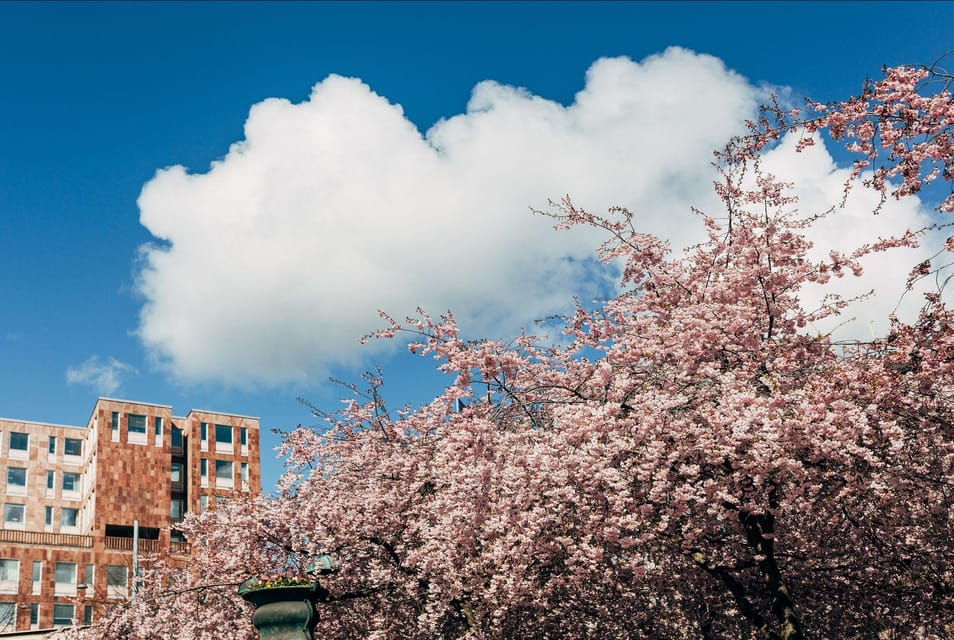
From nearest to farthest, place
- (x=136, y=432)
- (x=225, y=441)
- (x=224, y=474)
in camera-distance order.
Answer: (x=136, y=432) → (x=224, y=474) → (x=225, y=441)

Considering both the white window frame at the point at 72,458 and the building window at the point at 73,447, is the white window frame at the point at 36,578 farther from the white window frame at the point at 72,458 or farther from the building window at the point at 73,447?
the building window at the point at 73,447

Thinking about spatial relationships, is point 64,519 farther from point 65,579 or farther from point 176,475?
point 65,579

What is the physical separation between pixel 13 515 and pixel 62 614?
42.4 feet

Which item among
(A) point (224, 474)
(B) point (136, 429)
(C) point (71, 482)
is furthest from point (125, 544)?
(C) point (71, 482)

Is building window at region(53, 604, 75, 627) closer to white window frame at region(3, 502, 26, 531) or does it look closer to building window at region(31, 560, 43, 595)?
building window at region(31, 560, 43, 595)

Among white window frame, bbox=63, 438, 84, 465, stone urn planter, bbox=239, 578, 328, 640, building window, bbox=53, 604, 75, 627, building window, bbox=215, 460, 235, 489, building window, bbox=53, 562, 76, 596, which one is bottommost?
stone urn planter, bbox=239, 578, 328, 640

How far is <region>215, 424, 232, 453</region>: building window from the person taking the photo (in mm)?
75938

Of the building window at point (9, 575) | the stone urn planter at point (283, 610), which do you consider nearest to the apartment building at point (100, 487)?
the building window at point (9, 575)

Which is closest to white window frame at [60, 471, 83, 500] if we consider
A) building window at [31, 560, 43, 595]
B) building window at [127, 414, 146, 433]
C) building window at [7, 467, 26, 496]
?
building window at [7, 467, 26, 496]

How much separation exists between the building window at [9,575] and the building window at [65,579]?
246cm

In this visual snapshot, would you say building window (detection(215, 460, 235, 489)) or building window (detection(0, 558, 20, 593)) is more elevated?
building window (detection(215, 460, 235, 489))

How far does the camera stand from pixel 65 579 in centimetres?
6272

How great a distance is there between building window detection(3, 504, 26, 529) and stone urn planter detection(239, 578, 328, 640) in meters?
67.8

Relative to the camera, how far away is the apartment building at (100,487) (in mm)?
62469
